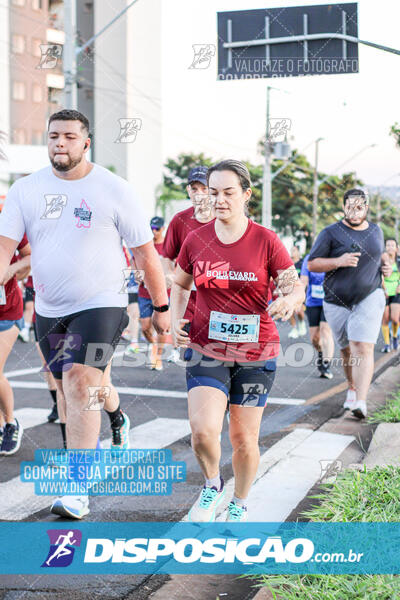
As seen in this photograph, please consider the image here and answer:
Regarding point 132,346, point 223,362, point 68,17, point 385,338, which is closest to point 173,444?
point 223,362

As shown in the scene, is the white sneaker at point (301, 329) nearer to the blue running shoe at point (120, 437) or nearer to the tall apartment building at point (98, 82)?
the blue running shoe at point (120, 437)

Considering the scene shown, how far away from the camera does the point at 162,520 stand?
13.8 ft

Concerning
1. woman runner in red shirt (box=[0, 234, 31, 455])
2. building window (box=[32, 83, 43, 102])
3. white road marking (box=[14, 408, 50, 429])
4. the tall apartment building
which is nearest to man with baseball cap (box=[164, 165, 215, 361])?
woman runner in red shirt (box=[0, 234, 31, 455])

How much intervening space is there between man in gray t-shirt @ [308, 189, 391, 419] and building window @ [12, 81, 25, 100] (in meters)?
50.9

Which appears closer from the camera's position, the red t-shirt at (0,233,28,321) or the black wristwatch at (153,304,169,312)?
the black wristwatch at (153,304,169,312)

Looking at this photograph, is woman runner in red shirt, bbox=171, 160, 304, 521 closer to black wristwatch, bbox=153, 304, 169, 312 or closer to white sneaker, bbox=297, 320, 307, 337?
black wristwatch, bbox=153, 304, 169, 312

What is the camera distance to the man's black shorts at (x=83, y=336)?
4250 mm

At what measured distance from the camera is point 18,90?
5434 cm

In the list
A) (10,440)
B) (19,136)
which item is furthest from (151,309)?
(19,136)

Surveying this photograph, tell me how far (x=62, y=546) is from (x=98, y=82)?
215 feet

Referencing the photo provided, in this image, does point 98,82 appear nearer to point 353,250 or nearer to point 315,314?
point 315,314

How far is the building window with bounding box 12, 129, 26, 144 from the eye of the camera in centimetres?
5472

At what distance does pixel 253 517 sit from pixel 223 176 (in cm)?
180

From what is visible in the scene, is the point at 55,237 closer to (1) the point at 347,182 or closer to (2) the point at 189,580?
(2) the point at 189,580
